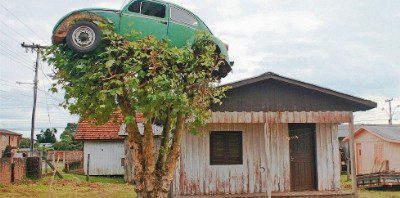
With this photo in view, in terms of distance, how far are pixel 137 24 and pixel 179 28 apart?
115cm

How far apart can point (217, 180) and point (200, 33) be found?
21.1ft

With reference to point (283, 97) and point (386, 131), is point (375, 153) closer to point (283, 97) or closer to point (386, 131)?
point (386, 131)

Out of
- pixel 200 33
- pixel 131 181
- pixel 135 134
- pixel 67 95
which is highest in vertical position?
pixel 200 33

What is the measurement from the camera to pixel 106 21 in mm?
9930

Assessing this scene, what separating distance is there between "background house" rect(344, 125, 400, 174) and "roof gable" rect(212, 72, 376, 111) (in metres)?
12.3

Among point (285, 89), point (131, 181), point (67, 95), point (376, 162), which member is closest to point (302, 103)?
point (285, 89)

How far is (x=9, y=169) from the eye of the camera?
19844mm

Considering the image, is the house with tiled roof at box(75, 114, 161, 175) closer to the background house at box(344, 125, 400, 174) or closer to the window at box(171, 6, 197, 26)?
the background house at box(344, 125, 400, 174)

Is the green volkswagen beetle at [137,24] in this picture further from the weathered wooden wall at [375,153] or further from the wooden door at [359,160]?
the wooden door at [359,160]

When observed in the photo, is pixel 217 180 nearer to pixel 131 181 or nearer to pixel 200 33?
pixel 200 33

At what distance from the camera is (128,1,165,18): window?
35.6 ft

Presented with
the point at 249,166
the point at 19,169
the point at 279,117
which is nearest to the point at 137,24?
the point at 279,117

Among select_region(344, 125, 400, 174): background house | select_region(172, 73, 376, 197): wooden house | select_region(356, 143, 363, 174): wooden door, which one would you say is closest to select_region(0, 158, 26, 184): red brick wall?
select_region(172, 73, 376, 197): wooden house

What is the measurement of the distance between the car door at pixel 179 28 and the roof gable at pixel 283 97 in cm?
351
